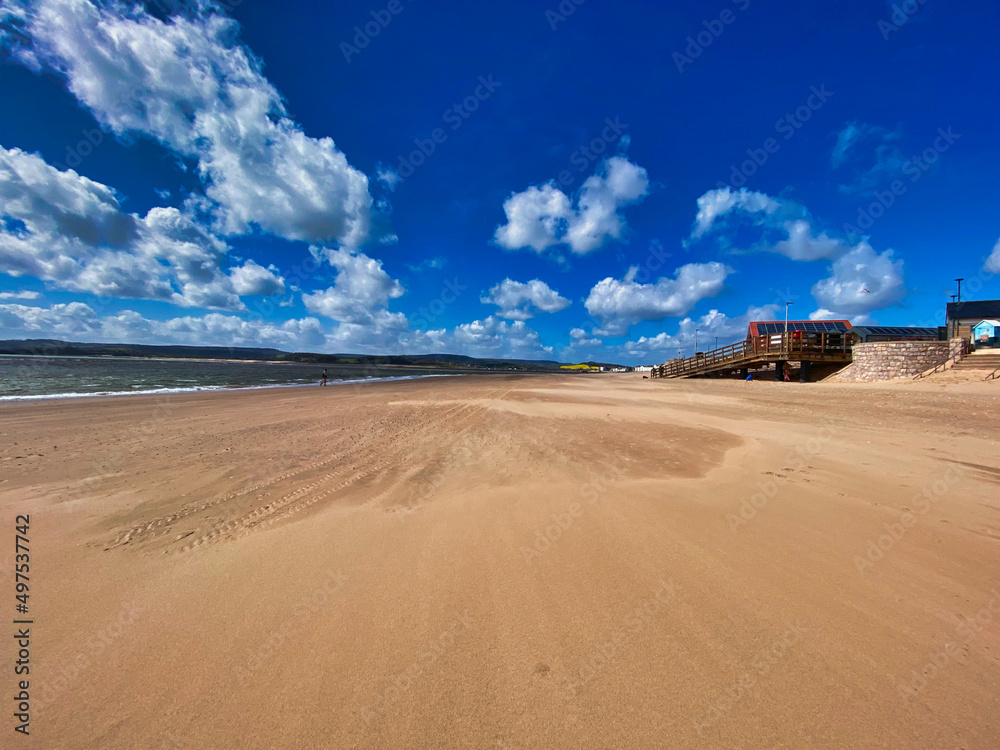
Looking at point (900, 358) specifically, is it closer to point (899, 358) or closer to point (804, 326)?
point (899, 358)

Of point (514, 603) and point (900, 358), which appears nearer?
point (514, 603)

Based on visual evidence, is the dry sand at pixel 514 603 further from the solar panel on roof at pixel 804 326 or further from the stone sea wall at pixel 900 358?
the solar panel on roof at pixel 804 326

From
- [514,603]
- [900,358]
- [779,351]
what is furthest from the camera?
[779,351]

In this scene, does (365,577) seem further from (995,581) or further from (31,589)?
(995,581)

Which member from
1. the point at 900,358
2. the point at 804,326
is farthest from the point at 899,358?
the point at 804,326

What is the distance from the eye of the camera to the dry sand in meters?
2.04

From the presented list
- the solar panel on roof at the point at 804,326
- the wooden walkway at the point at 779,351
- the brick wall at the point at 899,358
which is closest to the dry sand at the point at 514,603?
the brick wall at the point at 899,358

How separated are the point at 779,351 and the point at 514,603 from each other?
98.6ft

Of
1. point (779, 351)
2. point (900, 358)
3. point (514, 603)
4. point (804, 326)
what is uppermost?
point (804, 326)

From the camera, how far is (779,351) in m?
25.7

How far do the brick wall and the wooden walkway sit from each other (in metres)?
3.40

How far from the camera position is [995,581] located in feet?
10.6

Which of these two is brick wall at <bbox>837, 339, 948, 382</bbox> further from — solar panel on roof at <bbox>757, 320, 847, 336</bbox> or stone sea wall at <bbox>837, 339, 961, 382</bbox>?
solar panel on roof at <bbox>757, 320, 847, 336</bbox>

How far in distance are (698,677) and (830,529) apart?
317 cm
